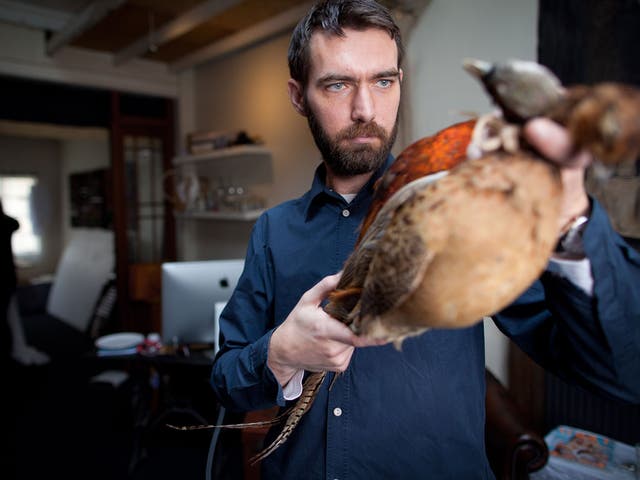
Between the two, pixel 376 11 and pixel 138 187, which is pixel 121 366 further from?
pixel 376 11

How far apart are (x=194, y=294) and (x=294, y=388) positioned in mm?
1861

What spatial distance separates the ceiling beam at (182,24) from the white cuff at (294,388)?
3.16 m

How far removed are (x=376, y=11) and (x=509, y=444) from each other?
1.92 metres

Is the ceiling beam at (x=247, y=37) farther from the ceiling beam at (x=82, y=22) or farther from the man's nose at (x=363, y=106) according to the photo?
the man's nose at (x=363, y=106)

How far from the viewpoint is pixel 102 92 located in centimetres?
522

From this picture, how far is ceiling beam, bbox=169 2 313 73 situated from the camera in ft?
12.3

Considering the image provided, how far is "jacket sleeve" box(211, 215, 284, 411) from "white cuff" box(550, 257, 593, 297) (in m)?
0.64

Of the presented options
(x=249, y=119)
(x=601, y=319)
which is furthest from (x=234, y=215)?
(x=601, y=319)

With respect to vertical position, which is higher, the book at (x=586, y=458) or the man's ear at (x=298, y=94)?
the man's ear at (x=298, y=94)

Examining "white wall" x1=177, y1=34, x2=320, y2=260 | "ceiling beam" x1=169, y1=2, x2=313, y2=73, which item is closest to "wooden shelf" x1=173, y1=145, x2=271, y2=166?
"white wall" x1=177, y1=34, x2=320, y2=260

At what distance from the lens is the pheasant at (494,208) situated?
42cm

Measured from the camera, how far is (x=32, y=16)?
4.29m

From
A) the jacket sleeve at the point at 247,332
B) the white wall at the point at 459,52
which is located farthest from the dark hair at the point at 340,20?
the white wall at the point at 459,52

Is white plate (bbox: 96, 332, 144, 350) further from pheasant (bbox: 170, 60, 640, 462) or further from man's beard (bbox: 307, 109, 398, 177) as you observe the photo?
pheasant (bbox: 170, 60, 640, 462)
